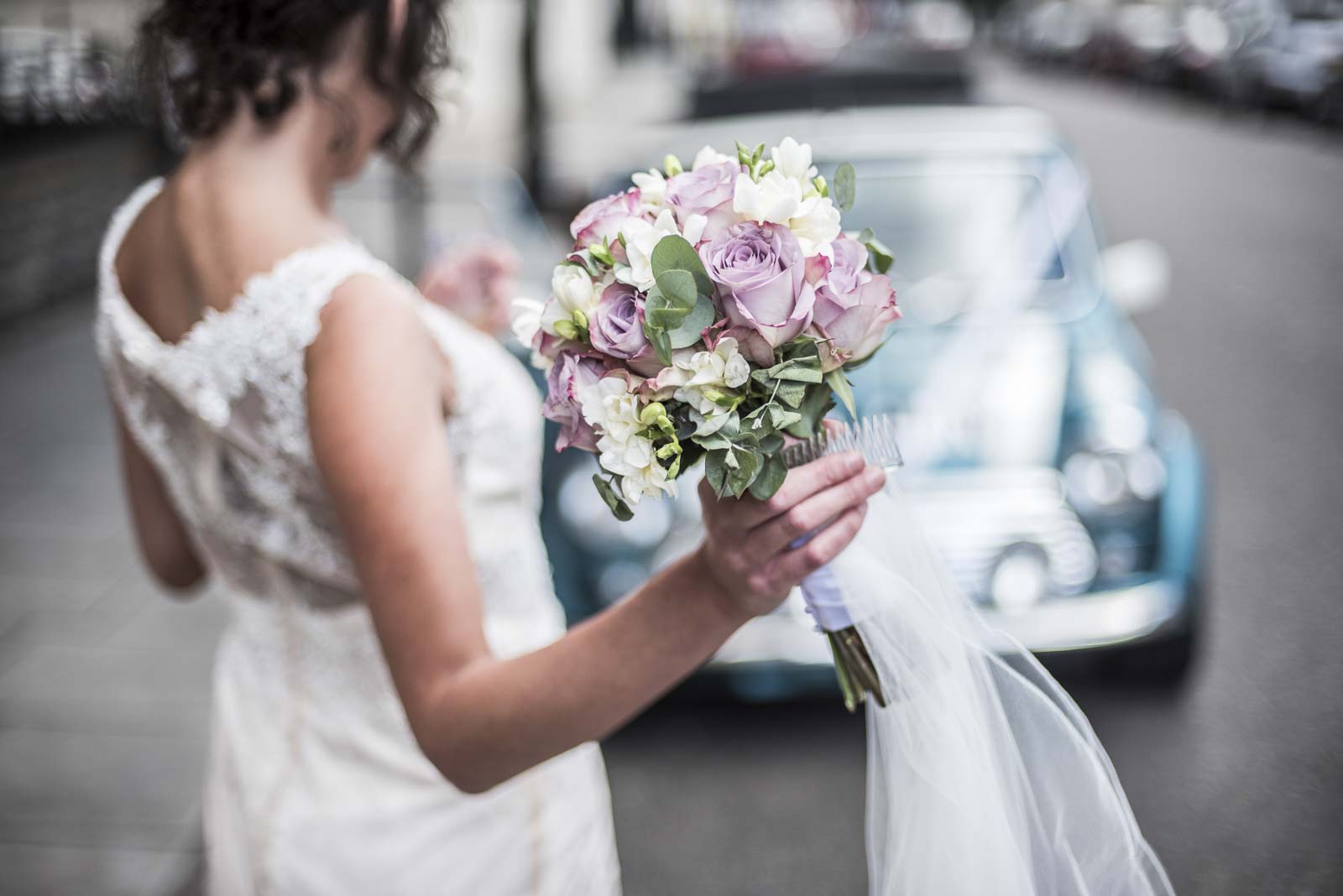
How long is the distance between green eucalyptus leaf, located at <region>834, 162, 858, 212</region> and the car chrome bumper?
2209mm

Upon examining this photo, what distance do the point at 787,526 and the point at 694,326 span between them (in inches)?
8.7

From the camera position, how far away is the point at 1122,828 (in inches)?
50.1

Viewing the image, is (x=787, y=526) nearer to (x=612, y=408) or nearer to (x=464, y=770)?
(x=612, y=408)

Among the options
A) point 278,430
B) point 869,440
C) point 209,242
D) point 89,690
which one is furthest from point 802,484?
point 89,690

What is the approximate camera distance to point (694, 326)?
1.03 meters

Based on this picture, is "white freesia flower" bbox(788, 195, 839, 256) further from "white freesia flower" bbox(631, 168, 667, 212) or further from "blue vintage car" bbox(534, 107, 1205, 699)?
"blue vintage car" bbox(534, 107, 1205, 699)

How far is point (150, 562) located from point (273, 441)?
74 centimetres

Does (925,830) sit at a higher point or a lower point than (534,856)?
higher

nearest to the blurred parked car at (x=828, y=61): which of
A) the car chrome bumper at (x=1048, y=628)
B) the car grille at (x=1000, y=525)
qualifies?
the car grille at (x=1000, y=525)

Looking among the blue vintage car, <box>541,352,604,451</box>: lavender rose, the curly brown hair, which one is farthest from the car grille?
<box>541,352,604,451</box>: lavender rose

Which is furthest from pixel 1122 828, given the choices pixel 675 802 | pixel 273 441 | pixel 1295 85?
pixel 1295 85

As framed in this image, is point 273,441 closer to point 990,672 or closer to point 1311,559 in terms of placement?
point 990,672

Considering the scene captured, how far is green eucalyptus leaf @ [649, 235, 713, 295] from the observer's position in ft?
3.36

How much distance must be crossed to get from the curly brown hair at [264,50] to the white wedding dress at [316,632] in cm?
19
